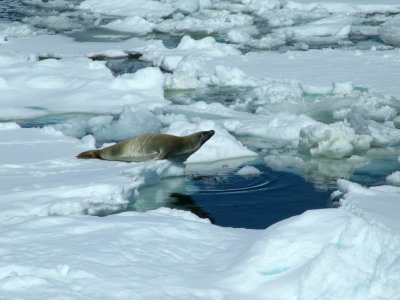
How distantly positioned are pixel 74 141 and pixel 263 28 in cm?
892

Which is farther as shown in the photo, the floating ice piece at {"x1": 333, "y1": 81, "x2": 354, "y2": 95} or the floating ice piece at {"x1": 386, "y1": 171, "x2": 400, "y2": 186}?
the floating ice piece at {"x1": 333, "y1": 81, "x2": 354, "y2": 95}

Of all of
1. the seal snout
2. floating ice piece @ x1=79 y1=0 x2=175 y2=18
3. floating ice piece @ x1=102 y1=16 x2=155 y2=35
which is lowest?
floating ice piece @ x1=79 y1=0 x2=175 y2=18

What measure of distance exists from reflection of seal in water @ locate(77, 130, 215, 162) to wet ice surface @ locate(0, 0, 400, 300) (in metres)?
0.14

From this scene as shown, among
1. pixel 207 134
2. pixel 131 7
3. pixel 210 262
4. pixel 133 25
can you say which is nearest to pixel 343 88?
pixel 207 134

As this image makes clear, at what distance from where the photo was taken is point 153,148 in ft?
23.9

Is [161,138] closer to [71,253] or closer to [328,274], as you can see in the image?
[71,253]

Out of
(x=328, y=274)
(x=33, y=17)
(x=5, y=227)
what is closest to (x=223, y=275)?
(x=328, y=274)

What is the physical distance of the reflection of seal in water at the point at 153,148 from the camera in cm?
724

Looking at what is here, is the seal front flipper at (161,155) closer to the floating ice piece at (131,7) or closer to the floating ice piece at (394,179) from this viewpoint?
the floating ice piece at (394,179)

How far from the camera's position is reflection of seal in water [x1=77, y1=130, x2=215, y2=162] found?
7.24 metres

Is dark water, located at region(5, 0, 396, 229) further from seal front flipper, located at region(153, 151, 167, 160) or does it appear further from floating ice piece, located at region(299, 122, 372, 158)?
floating ice piece, located at region(299, 122, 372, 158)

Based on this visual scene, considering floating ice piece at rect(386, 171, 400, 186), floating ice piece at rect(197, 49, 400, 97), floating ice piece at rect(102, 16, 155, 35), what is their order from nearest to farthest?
floating ice piece at rect(386, 171, 400, 186), floating ice piece at rect(197, 49, 400, 97), floating ice piece at rect(102, 16, 155, 35)

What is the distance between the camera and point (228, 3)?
63.2 feet

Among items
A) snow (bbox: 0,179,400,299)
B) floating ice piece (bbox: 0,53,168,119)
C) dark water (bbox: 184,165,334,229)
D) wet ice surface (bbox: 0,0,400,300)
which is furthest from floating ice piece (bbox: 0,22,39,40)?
snow (bbox: 0,179,400,299)
